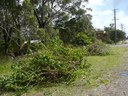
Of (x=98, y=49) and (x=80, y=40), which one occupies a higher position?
(x=80, y=40)

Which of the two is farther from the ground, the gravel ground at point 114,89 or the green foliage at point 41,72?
the green foliage at point 41,72

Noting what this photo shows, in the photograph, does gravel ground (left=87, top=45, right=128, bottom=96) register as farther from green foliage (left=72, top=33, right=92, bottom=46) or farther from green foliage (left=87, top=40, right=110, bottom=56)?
green foliage (left=72, top=33, right=92, bottom=46)

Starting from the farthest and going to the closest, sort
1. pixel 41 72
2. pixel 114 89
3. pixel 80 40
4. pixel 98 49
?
1. pixel 80 40
2. pixel 98 49
3. pixel 41 72
4. pixel 114 89

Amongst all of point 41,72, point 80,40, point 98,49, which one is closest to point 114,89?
point 41,72

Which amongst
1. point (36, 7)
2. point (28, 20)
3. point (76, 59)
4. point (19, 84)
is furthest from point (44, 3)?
point (19, 84)

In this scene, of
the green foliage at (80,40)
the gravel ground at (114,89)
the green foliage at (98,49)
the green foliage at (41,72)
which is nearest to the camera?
the gravel ground at (114,89)

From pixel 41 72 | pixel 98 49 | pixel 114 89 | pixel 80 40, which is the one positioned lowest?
pixel 114 89

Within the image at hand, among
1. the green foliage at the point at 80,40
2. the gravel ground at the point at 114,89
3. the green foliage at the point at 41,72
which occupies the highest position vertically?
the green foliage at the point at 80,40

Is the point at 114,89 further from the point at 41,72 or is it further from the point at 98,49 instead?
the point at 98,49

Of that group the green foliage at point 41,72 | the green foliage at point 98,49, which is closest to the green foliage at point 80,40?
the green foliage at point 98,49

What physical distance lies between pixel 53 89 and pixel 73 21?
2482 cm

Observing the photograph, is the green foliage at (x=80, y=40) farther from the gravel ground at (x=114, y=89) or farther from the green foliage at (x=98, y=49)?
the gravel ground at (x=114, y=89)

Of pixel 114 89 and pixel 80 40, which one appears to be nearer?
pixel 114 89

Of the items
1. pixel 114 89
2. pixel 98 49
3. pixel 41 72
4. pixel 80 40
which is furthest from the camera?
pixel 80 40
